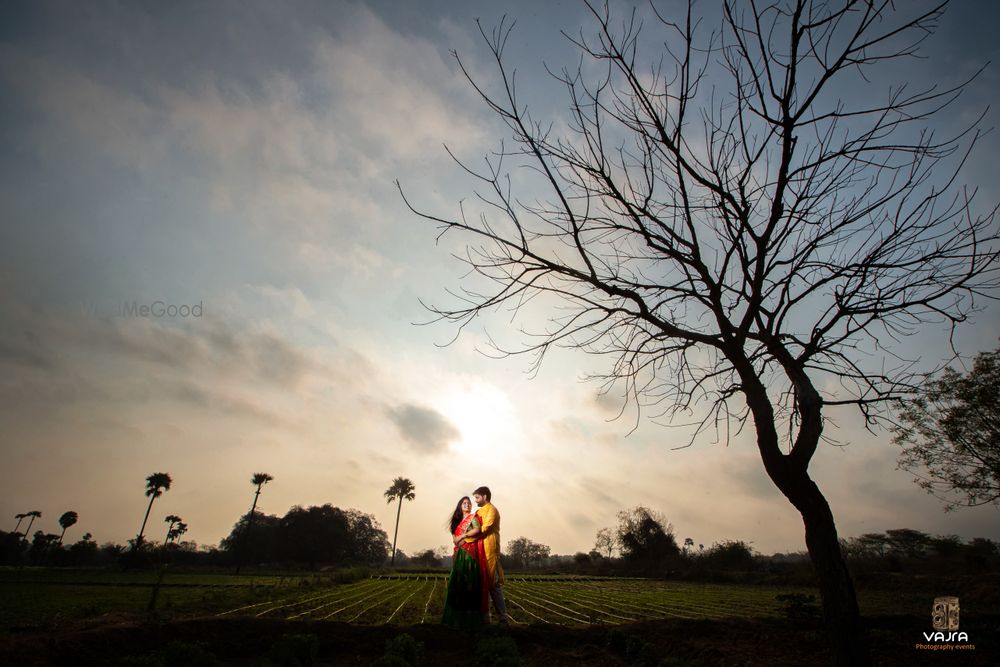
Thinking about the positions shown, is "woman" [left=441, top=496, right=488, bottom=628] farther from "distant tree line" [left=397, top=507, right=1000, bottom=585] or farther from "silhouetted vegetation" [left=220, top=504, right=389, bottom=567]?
"silhouetted vegetation" [left=220, top=504, right=389, bottom=567]

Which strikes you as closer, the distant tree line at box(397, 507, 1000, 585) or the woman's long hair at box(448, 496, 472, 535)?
the woman's long hair at box(448, 496, 472, 535)

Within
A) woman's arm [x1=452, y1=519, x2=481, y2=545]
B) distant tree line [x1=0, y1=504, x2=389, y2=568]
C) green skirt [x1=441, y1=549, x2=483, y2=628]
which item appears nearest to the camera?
green skirt [x1=441, y1=549, x2=483, y2=628]

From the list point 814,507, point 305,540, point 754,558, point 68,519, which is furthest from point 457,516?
point 68,519

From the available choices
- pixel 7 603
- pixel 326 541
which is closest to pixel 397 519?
pixel 326 541

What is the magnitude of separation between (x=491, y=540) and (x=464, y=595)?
919mm

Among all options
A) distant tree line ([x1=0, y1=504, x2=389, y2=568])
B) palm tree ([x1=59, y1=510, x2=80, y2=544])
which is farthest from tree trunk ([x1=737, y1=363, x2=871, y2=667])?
palm tree ([x1=59, y1=510, x2=80, y2=544])

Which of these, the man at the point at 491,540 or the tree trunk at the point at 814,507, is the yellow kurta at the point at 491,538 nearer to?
the man at the point at 491,540

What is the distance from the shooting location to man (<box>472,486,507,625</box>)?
6859mm

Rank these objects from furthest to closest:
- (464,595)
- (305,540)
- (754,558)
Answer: (305,540) → (754,558) → (464,595)

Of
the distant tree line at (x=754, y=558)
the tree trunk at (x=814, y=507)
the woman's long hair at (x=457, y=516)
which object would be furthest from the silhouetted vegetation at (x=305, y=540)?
the tree trunk at (x=814, y=507)

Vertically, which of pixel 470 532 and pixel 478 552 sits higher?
pixel 470 532

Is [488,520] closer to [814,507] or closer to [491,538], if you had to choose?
[491,538]

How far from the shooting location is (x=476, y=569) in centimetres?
690

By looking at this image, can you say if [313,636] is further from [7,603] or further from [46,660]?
[7,603]
